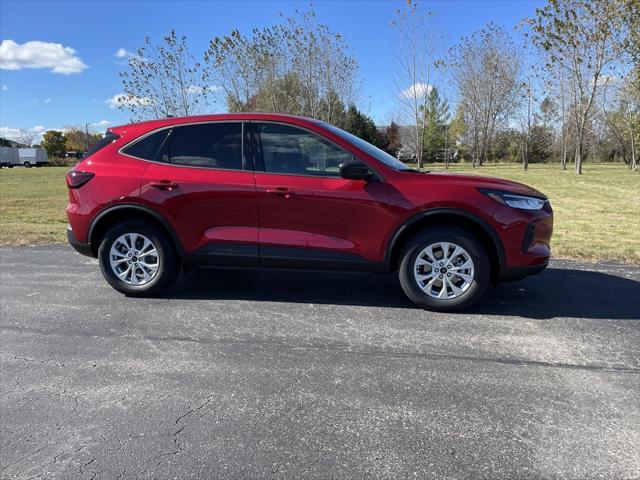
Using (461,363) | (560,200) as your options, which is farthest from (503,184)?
(560,200)

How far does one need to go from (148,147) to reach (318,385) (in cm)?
314

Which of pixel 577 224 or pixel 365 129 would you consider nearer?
pixel 577 224

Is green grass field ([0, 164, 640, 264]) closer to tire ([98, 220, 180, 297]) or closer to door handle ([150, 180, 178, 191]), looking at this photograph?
tire ([98, 220, 180, 297])

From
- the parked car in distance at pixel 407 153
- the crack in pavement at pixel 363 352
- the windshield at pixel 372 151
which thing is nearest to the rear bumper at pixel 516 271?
the crack in pavement at pixel 363 352

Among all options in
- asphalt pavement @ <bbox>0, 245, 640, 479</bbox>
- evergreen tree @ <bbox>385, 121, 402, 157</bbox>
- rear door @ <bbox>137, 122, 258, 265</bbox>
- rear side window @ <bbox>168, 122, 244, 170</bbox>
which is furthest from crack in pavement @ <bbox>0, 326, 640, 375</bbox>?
evergreen tree @ <bbox>385, 121, 402, 157</bbox>

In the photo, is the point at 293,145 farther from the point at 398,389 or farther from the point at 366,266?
the point at 398,389

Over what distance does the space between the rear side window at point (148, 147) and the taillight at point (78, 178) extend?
18.0 inches

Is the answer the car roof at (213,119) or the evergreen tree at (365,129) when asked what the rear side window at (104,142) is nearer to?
the car roof at (213,119)

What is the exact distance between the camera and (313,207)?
445cm

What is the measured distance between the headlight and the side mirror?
110cm

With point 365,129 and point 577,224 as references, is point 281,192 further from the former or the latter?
point 365,129

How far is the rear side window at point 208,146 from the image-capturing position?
185 inches

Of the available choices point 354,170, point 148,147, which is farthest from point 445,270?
point 148,147

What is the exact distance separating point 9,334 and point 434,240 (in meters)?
3.84
